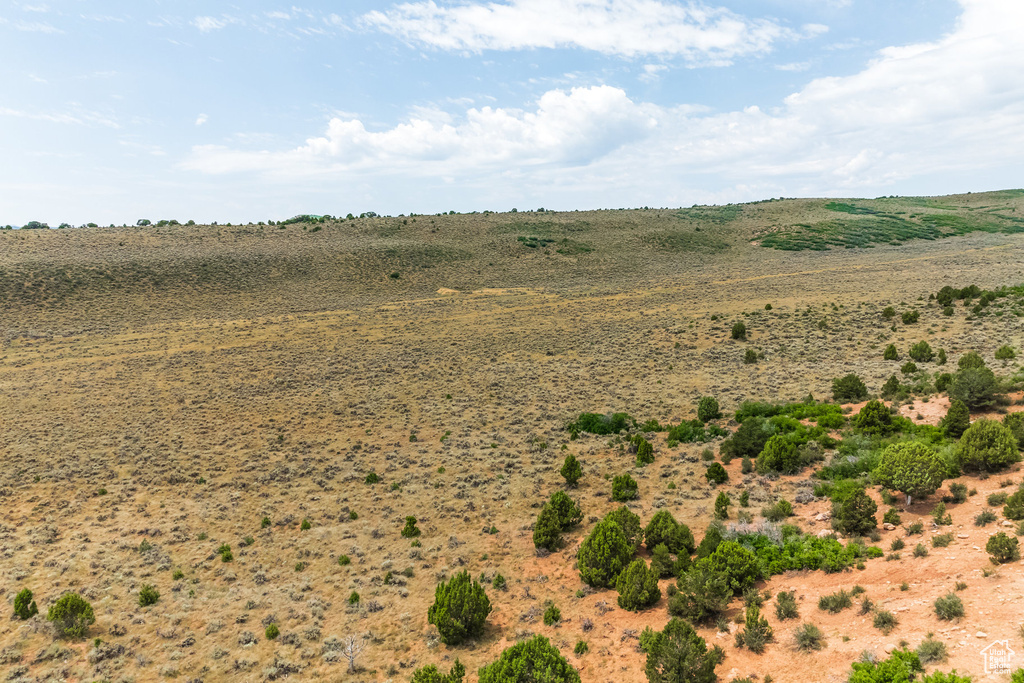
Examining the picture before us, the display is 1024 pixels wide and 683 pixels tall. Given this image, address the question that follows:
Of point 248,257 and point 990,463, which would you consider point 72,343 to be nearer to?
point 248,257

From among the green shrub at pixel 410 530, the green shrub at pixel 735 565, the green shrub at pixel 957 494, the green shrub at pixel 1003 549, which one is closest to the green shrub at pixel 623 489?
the green shrub at pixel 735 565

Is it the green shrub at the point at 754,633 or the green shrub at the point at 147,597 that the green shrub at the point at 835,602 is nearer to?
the green shrub at the point at 754,633

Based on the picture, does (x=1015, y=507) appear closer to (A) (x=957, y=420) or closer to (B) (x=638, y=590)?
(A) (x=957, y=420)

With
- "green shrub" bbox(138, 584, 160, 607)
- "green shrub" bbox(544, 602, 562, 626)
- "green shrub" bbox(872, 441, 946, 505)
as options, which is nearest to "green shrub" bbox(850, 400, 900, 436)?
"green shrub" bbox(872, 441, 946, 505)

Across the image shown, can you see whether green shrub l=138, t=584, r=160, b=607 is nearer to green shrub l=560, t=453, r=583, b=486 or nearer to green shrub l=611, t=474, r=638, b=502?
green shrub l=560, t=453, r=583, b=486

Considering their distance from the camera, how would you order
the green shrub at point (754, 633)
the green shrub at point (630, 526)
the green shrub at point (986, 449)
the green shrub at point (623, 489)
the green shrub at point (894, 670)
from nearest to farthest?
1. the green shrub at point (894, 670)
2. the green shrub at point (754, 633)
3. the green shrub at point (986, 449)
4. the green shrub at point (630, 526)
5. the green shrub at point (623, 489)

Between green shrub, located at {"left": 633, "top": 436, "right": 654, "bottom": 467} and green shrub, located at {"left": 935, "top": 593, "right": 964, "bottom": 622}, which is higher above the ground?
green shrub, located at {"left": 935, "top": 593, "right": 964, "bottom": 622}

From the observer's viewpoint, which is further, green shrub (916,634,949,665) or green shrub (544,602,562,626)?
green shrub (544,602,562,626)
